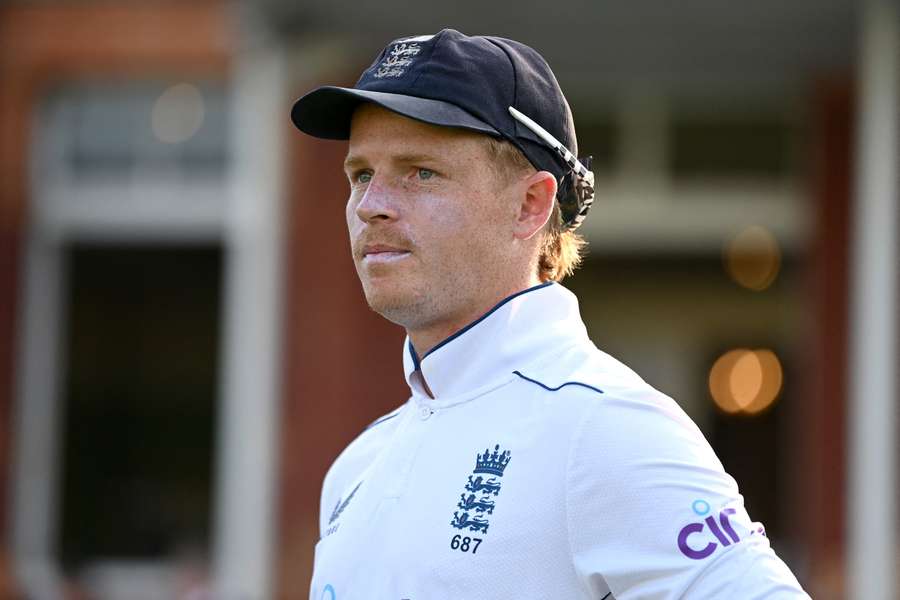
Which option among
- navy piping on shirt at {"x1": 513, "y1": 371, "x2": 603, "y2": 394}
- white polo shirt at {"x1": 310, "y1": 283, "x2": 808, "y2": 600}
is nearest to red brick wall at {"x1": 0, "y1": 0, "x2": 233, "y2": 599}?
white polo shirt at {"x1": 310, "y1": 283, "x2": 808, "y2": 600}

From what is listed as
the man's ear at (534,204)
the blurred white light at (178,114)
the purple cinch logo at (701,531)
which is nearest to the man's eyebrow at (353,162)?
the man's ear at (534,204)

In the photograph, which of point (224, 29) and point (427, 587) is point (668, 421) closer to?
point (427, 587)

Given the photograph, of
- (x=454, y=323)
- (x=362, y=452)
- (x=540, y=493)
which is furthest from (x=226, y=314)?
(x=540, y=493)

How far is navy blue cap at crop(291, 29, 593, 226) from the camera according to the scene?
2.22 m

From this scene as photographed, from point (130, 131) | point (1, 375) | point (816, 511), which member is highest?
point (130, 131)

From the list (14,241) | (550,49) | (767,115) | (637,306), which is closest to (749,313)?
(637,306)

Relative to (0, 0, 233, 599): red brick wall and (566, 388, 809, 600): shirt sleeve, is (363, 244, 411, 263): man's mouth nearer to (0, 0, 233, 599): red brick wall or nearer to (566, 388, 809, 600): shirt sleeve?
(566, 388, 809, 600): shirt sleeve

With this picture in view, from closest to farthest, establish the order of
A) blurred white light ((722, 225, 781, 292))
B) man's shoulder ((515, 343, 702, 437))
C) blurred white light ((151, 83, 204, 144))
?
man's shoulder ((515, 343, 702, 437)) → blurred white light ((722, 225, 781, 292)) → blurred white light ((151, 83, 204, 144))

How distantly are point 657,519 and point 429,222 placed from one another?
2.02 ft

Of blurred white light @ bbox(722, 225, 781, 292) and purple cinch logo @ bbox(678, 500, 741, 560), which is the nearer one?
purple cinch logo @ bbox(678, 500, 741, 560)

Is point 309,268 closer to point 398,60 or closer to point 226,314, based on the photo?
point 226,314

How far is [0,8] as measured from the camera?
33.6ft

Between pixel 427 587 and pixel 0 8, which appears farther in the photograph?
pixel 0 8

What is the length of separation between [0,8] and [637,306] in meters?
5.51
